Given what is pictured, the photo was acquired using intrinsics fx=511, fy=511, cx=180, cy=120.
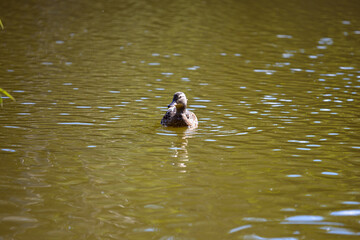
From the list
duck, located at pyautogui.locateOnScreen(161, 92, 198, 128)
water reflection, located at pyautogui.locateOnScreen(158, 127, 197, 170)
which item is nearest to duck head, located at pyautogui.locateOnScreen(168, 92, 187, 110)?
duck, located at pyautogui.locateOnScreen(161, 92, 198, 128)

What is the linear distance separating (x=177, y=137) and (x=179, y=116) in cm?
78

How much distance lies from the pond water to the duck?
216 mm

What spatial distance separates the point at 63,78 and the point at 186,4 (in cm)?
2215

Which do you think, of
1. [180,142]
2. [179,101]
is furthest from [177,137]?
[179,101]

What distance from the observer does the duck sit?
38.8 feet

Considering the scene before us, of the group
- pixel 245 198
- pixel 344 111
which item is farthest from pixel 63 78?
pixel 245 198

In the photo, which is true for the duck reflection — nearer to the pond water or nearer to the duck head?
the pond water

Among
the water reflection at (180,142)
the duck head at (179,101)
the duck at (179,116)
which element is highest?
the duck head at (179,101)

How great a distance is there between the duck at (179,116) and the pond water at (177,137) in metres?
0.22

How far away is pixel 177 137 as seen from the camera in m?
11.2

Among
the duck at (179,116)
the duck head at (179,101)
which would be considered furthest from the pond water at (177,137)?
the duck head at (179,101)

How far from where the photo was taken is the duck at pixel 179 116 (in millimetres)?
11820

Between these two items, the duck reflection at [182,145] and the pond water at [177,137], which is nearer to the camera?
the pond water at [177,137]

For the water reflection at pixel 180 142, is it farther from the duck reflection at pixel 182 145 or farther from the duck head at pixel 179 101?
the duck head at pixel 179 101
